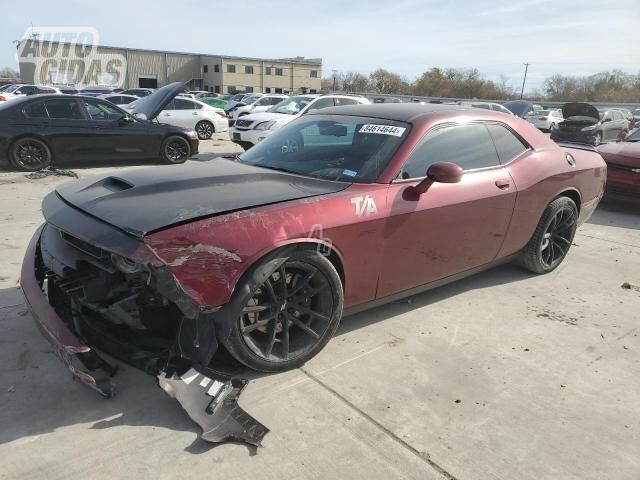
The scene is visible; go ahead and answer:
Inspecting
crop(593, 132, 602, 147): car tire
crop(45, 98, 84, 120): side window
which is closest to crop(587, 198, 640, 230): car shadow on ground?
crop(45, 98, 84, 120): side window

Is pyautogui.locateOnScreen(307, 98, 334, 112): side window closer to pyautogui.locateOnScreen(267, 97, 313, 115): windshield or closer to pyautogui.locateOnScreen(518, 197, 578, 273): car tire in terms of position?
pyautogui.locateOnScreen(267, 97, 313, 115): windshield

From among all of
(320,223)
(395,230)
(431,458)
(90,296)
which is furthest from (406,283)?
(90,296)

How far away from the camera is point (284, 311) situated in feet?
9.36

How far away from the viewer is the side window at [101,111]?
32.7 ft

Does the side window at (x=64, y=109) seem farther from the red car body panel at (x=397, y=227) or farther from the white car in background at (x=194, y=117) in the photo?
the red car body panel at (x=397, y=227)

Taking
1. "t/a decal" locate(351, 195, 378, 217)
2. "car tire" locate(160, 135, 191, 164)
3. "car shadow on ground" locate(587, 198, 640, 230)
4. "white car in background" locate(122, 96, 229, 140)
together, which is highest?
"t/a decal" locate(351, 195, 378, 217)

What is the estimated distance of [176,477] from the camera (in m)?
2.14

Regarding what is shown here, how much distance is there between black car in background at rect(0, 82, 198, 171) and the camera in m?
9.27

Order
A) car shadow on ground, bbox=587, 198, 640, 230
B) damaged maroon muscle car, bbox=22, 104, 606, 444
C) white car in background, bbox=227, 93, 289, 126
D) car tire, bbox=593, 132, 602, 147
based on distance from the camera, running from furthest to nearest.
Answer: white car in background, bbox=227, 93, 289, 126
car tire, bbox=593, 132, 602, 147
car shadow on ground, bbox=587, 198, 640, 230
damaged maroon muscle car, bbox=22, 104, 606, 444

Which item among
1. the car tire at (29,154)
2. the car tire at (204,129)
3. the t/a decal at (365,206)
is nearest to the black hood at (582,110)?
the car tire at (204,129)

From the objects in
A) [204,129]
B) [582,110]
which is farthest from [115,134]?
[582,110]

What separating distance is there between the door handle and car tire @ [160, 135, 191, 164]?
28.3 ft

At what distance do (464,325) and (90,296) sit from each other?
250cm

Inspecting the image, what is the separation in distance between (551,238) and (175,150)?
28.5 ft
